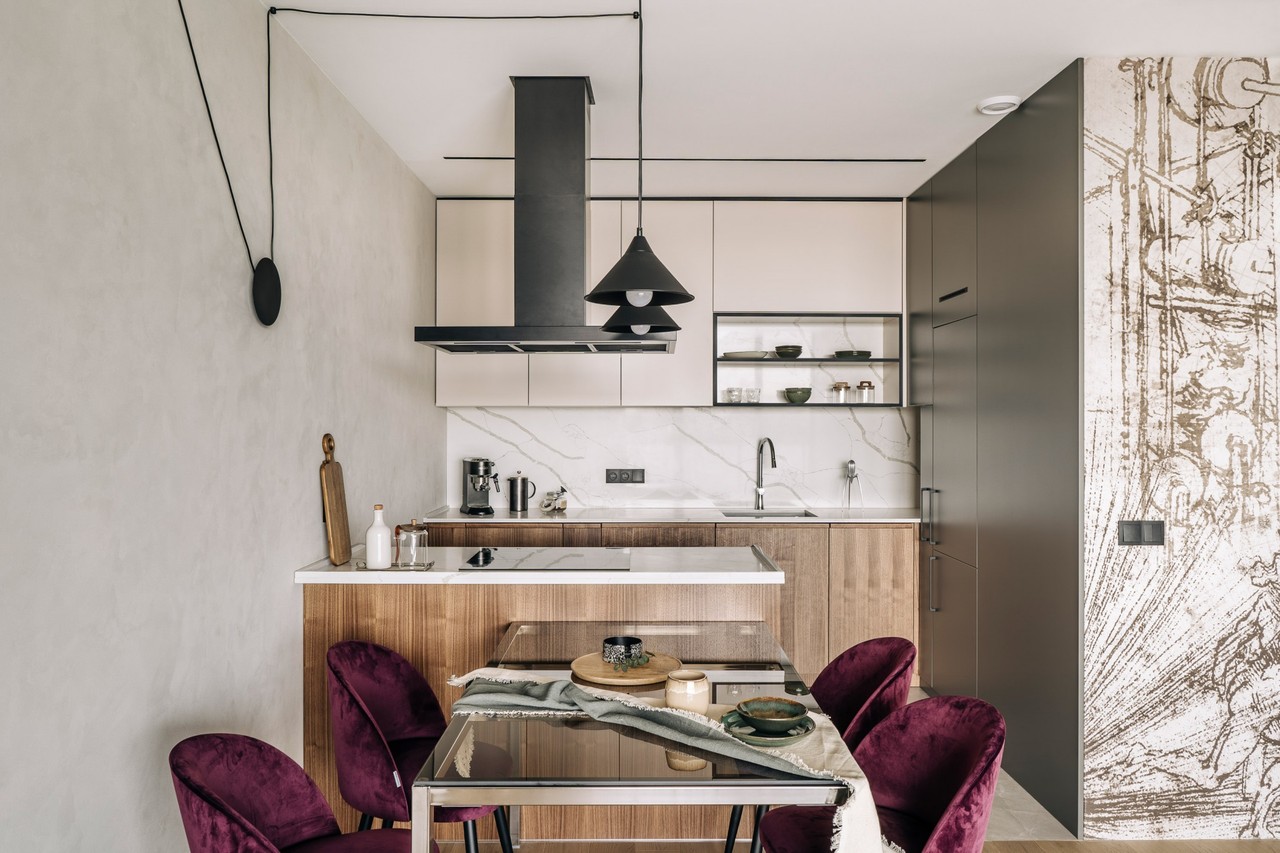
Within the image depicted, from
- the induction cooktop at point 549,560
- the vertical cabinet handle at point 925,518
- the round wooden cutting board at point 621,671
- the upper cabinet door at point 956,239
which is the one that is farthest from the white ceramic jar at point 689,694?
the vertical cabinet handle at point 925,518

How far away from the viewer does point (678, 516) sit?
4.56 meters

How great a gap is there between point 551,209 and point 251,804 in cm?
208

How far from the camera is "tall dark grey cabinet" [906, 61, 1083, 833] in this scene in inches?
115

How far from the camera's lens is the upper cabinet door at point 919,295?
170 inches

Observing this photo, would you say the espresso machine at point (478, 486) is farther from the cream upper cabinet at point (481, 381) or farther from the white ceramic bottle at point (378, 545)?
the white ceramic bottle at point (378, 545)

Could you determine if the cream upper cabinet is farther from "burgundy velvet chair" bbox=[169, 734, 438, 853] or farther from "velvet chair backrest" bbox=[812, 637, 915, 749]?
"burgundy velvet chair" bbox=[169, 734, 438, 853]

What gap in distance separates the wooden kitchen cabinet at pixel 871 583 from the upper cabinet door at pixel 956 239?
1.16 m

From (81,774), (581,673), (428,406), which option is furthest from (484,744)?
(428,406)

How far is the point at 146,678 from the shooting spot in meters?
1.82

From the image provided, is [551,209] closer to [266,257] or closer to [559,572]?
[266,257]

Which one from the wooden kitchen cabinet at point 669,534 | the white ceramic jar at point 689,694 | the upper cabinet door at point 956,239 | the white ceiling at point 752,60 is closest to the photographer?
the white ceramic jar at point 689,694

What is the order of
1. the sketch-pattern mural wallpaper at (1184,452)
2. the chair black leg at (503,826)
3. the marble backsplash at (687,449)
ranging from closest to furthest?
1. the chair black leg at (503,826)
2. the sketch-pattern mural wallpaper at (1184,452)
3. the marble backsplash at (687,449)

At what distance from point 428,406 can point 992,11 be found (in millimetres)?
3189

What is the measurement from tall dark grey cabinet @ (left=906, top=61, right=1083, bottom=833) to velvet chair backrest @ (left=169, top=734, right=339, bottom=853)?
8.03 ft
